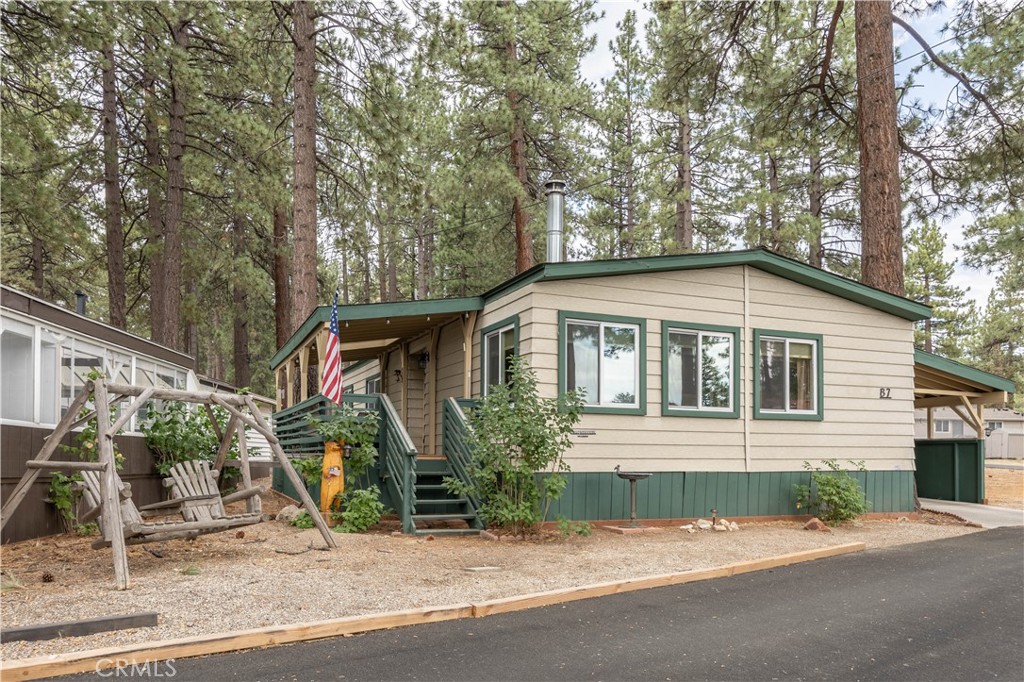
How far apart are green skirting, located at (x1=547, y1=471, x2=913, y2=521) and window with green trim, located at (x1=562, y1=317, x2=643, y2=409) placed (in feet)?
3.32

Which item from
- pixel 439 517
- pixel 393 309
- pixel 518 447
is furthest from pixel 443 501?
pixel 393 309

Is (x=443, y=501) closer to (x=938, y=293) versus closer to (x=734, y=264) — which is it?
(x=734, y=264)

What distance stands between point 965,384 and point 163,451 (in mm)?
13631

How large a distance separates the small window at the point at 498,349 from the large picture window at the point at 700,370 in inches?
80.4

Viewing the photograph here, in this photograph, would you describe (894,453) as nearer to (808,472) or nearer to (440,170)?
(808,472)

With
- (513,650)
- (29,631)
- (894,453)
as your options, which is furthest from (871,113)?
(29,631)

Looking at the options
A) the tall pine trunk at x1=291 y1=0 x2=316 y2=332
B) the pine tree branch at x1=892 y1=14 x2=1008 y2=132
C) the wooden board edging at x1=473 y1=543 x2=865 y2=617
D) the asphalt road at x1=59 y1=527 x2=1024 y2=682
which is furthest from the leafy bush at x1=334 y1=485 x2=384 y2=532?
the pine tree branch at x1=892 y1=14 x2=1008 y2=132

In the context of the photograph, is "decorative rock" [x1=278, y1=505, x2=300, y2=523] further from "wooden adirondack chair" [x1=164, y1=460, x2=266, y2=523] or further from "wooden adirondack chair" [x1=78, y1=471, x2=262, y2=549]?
"wooden adirondack chair" [x1=78, y1=471, x2=262, y2=549]

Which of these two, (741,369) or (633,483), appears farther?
(741,369)

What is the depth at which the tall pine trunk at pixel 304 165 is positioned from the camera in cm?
1434

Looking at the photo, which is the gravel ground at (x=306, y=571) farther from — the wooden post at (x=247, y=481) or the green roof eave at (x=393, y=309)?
the green roof eave at (x=393, y=309)

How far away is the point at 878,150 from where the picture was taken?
42.9ft

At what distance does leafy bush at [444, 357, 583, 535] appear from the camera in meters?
8.23

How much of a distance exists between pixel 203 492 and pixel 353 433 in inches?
84.2
